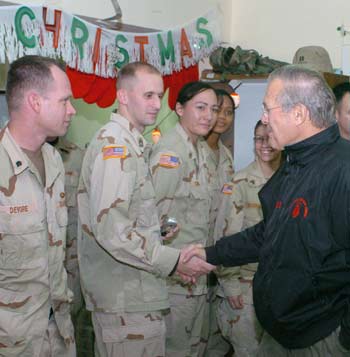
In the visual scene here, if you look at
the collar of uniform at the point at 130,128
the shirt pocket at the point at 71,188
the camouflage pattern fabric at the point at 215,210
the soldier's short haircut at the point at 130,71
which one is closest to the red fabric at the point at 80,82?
the shirt pocket at the point at 71,188

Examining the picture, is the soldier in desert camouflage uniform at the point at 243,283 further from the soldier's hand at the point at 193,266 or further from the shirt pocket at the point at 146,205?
the shirt pocket at the point at 146,205

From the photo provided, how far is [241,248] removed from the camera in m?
2.20

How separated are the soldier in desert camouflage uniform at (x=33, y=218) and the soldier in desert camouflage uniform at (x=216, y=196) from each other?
1227 millimetres

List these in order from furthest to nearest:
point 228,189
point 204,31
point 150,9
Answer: point 204,31, point 150,9, point 228,189

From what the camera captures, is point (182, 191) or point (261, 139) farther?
point (261, 139)

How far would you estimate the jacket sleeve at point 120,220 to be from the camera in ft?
6.56

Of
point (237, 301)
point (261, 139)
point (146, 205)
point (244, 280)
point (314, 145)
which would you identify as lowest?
point (237, 301)

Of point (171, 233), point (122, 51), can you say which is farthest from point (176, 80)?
point (171, 233)

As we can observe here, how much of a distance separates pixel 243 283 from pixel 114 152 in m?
1.29

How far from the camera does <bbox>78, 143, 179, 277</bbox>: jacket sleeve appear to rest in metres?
2.00

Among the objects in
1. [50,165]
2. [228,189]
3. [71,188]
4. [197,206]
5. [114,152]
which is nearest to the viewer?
[50,165]

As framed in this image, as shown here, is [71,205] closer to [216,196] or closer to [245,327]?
[216,196]

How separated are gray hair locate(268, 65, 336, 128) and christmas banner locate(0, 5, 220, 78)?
5.07 ft

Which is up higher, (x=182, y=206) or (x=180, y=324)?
(x=182, y=206)
